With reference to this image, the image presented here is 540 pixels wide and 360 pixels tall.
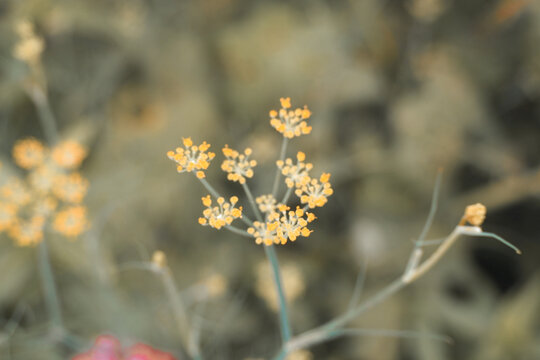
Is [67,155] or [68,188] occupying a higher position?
[67,155]

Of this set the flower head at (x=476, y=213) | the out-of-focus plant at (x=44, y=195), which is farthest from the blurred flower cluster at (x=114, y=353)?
the flower head at (x=476, y=213)

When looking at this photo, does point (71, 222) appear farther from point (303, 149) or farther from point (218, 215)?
point (303, 149)

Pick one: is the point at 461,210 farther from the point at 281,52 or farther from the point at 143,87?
the point at 143,87

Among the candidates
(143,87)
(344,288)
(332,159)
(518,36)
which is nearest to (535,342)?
(344,288)

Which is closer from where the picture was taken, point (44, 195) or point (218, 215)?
point (218, 215)

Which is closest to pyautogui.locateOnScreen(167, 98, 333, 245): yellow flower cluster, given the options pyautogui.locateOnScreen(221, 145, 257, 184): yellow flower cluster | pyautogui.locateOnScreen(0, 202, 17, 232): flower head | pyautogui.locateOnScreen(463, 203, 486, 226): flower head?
pyautogui.locateOnScreen(221, 145, 257, 184): yellow flower cluster

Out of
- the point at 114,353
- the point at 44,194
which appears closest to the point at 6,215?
the point at 44,194

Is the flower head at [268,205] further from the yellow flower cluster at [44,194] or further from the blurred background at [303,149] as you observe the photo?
the blurred background at [303,149]

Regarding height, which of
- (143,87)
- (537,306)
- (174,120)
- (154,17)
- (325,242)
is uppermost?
(154,17)

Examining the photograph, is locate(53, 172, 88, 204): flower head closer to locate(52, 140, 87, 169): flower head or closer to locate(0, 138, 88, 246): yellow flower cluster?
locate(0, 138, 88, 246): yellow flower cluster
